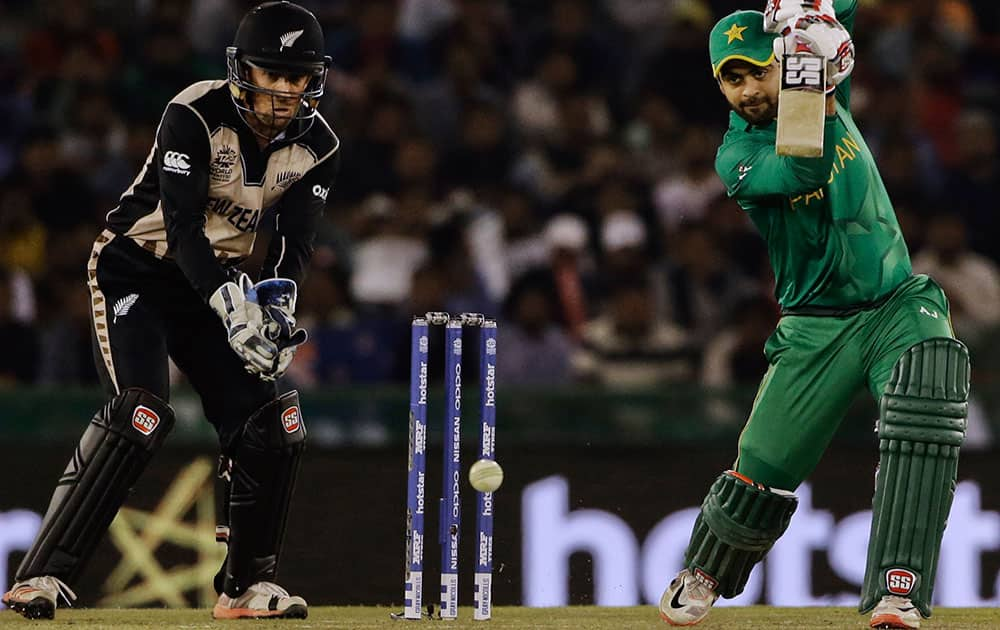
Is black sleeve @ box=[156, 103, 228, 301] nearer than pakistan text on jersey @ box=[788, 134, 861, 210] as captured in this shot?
No

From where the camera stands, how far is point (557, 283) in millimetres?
9805

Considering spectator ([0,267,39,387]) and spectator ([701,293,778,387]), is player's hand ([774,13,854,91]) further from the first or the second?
spectator ([0,267,39,387])

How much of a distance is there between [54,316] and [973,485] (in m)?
4.76

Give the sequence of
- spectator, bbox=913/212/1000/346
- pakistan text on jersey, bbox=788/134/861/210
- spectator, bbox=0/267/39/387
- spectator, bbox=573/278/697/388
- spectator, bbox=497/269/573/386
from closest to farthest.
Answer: pakistan text on jersey, bbox=788/134/861/210 < spectator, bbox=0/267/39/387 < spectator, bbox=573/278/697/388 < spectator, bbox=497/269/573/386 < spectator, bbox=913/212/1000/346

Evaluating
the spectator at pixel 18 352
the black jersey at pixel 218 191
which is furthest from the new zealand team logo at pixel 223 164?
the spectator at pixel 18 352

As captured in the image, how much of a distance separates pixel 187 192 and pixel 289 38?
59 cm

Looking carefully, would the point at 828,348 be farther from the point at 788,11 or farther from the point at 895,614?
the point at 788,11

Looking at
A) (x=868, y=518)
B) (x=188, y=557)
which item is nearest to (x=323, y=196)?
(x=188, y=557)

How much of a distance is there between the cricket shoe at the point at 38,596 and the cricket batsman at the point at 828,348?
192 centimetres

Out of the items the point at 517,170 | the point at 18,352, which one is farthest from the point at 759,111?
the point at 517,170

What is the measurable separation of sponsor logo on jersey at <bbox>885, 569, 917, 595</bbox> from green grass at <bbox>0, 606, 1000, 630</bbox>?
0.30m

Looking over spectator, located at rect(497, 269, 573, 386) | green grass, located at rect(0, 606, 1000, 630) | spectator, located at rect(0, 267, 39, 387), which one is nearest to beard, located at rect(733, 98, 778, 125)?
green grass, located at rect(0, 606, 1000, 630)

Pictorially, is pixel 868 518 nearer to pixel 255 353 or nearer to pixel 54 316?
pixel 255 353

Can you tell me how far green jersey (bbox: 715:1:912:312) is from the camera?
530 cm
